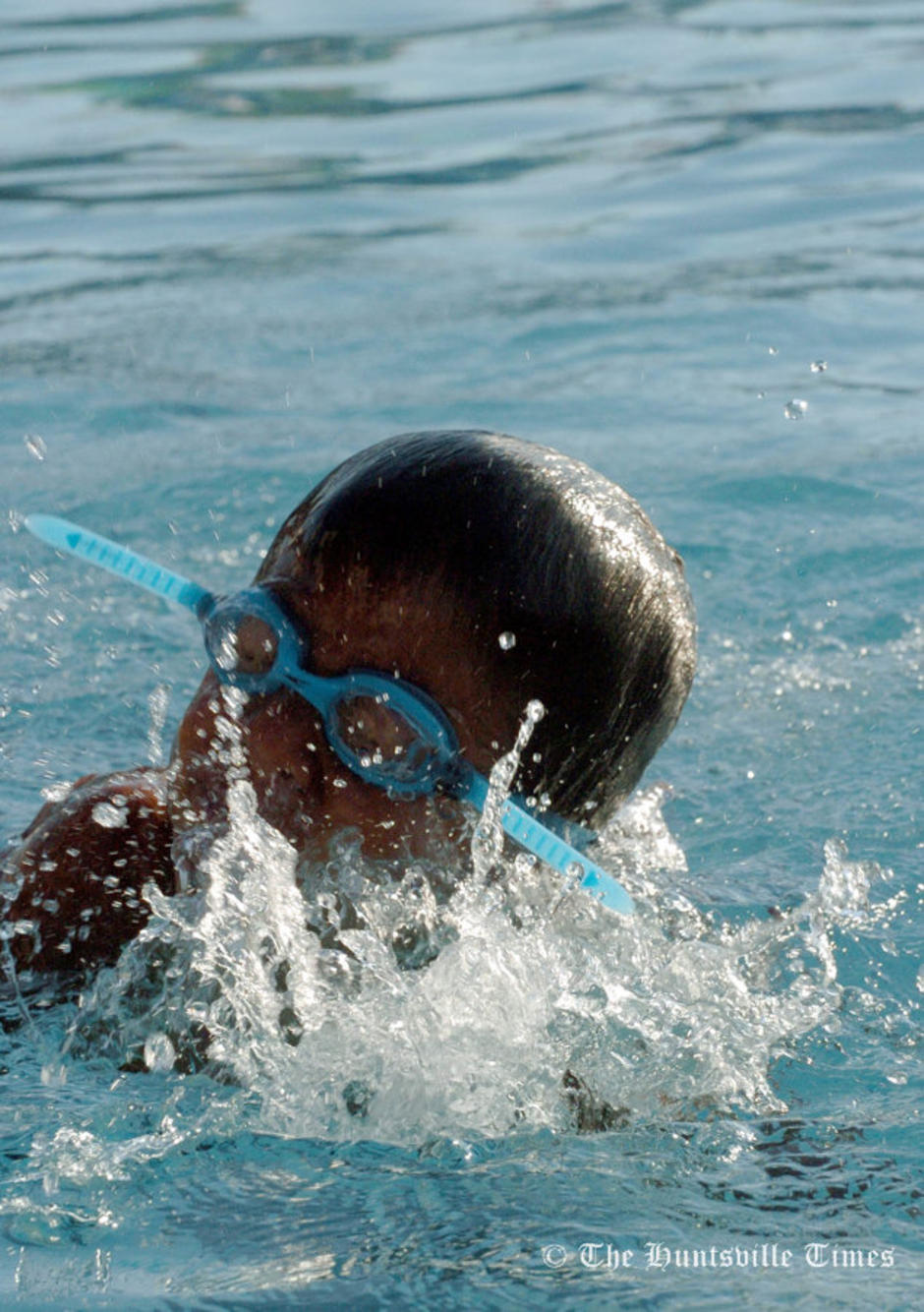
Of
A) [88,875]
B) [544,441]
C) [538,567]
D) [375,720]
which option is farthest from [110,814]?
[544,441]

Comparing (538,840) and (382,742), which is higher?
(382,742)

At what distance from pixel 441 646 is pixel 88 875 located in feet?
2.51

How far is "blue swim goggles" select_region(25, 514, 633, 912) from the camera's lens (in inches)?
98.4

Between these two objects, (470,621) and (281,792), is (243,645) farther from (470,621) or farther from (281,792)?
(470,621)

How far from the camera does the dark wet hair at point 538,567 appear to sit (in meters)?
2.46

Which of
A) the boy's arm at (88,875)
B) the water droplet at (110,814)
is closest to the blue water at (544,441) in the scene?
the boy's arm at (88,875)

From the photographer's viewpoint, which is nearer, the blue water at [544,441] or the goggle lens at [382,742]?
the blue water at [544,441]

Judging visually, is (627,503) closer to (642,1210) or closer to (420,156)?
(642,1210)

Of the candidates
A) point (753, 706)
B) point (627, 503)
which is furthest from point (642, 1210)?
point (753, 706)

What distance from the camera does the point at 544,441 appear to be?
5727mm

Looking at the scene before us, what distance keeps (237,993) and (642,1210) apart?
73cm

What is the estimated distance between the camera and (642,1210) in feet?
7.34

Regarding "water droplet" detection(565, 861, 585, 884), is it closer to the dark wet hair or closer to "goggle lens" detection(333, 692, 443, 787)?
the dark wet hair

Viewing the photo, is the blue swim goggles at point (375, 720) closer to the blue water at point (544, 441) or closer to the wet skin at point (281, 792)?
the wet skin at point (281, 792)
